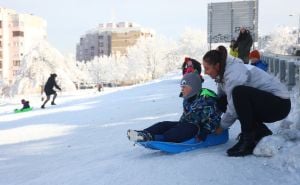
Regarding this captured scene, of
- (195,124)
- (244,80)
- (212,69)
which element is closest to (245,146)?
(244,80)

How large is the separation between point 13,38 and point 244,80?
95438 mm

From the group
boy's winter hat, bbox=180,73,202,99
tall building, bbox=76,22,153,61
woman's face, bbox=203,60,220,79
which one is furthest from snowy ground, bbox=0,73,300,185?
tall building, bbox=76,22,153,61

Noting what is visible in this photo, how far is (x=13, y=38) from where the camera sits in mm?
94062

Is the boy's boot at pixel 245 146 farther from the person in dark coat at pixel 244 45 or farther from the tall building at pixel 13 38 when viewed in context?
the tall building at pixel 13 38

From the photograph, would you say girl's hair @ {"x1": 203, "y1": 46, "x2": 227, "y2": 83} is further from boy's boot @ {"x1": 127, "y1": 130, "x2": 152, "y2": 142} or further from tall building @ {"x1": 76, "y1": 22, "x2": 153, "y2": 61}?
tall building @ {"x1": 76, "y1": 22, "x2": 153, "y2": 61}

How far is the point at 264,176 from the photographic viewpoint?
3840 mm

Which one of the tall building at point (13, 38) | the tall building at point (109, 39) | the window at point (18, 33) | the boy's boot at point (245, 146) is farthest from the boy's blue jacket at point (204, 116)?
the tall building at point (109, 39)

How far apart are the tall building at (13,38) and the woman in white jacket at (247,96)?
87.9m

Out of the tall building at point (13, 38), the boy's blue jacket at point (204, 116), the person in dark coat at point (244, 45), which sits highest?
the tall building at point (13, 38)

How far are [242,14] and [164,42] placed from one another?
2334 inches

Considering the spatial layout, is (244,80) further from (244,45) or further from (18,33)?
(18,33)

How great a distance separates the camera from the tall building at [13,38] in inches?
3578

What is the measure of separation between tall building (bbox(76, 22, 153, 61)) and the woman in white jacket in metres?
135

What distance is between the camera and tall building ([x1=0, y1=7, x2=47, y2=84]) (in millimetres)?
90875
